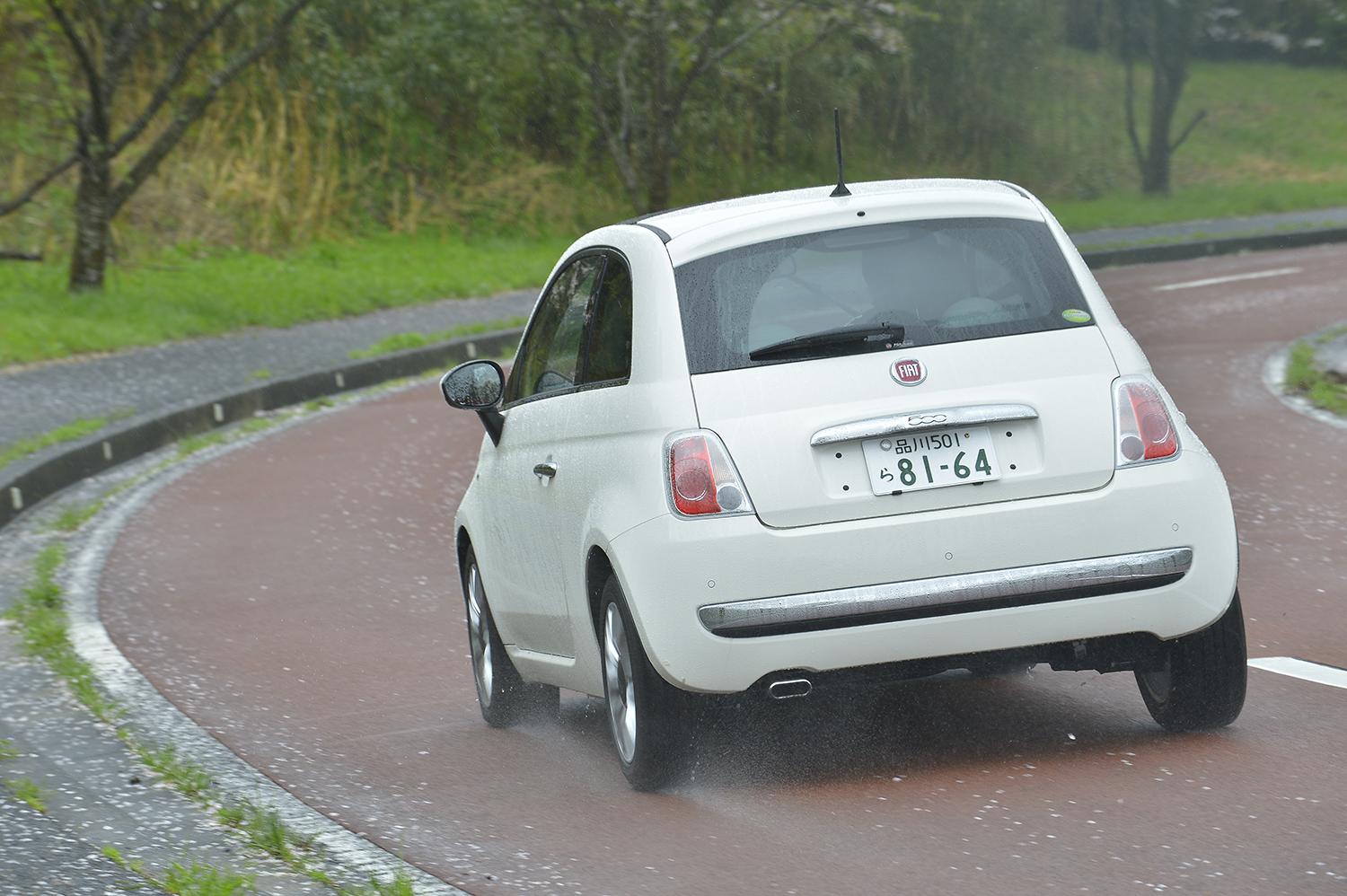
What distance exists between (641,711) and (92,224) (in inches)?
620

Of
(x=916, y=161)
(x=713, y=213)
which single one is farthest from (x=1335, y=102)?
(x=713, y=213)

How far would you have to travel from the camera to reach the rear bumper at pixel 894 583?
5.36 m

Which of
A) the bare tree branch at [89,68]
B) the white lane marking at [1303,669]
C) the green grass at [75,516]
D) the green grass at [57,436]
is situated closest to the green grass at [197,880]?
the white lane marking at [1303,669]

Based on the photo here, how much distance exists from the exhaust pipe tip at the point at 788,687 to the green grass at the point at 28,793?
1882mm

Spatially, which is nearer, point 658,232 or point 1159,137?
point 658,232

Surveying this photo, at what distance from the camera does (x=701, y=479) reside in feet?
17.8

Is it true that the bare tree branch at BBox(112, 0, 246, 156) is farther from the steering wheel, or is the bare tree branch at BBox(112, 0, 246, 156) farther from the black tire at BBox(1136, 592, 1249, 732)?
the black tire at BBox(1136, 592, 1249, 732)

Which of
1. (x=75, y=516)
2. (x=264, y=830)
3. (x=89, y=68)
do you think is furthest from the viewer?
(x=89, y=68)

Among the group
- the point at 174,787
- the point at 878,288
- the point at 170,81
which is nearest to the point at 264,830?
the point at 174,787

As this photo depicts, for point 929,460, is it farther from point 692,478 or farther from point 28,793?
point 28,793

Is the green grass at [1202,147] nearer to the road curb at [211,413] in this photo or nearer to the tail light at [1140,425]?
the road curb at [211,413]

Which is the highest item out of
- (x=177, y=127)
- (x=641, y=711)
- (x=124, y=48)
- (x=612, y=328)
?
(x=124, y=48)

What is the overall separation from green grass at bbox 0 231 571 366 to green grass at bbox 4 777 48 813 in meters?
11.9

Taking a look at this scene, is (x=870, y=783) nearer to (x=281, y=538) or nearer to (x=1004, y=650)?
(x=1004, y=650)
